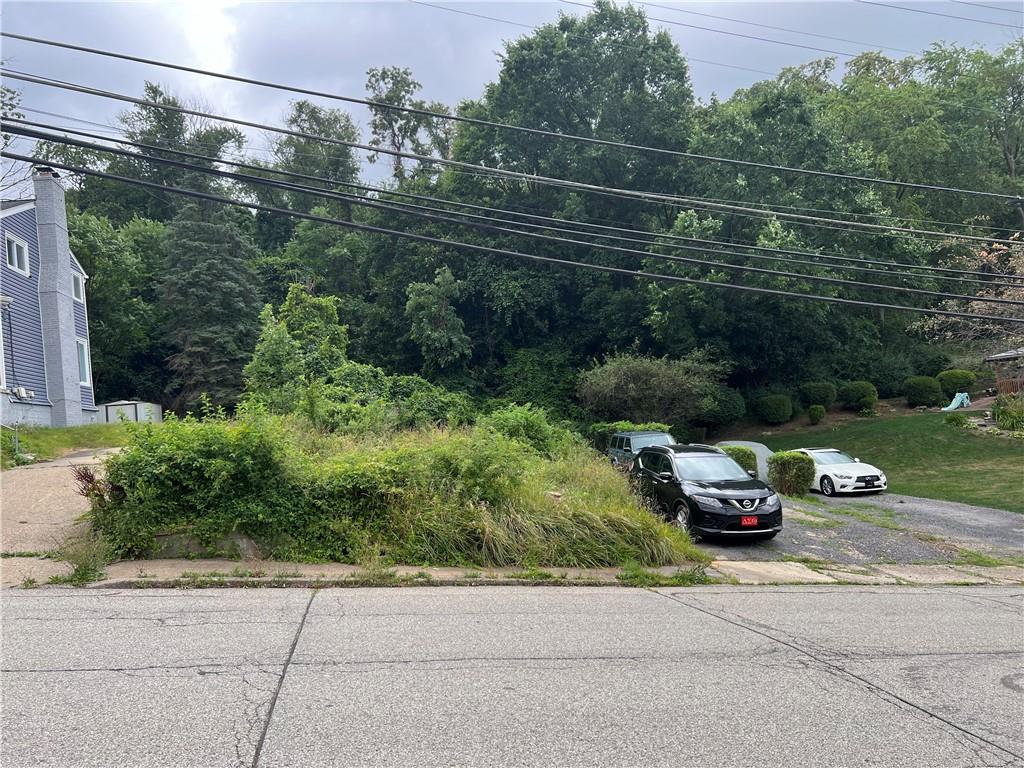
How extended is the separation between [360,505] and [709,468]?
6.91 meters

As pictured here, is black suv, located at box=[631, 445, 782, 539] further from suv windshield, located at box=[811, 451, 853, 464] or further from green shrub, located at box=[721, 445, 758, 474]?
suv windshield, located at box=[811, 451, 853, 464]

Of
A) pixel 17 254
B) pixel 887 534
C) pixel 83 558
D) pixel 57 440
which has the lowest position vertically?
pixel 887 534

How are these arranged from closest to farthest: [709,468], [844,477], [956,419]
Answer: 1. [709,468]
2. [844,477]
3. [956,419]

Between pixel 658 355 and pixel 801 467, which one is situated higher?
pixel 658 355

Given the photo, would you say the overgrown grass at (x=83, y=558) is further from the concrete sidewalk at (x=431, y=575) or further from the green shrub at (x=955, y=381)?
the green shrub at (x=955, y=381)

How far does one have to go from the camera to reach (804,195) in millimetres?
34188

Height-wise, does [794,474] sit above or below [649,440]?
below

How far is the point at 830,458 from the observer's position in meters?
20.9

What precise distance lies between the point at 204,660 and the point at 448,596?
3.13 meters

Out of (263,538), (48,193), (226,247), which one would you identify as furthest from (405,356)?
(263,538)

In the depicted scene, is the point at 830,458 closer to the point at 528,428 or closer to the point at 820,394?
the point at 528,428

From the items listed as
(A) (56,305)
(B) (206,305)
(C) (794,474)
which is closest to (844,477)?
(C) (794,474)

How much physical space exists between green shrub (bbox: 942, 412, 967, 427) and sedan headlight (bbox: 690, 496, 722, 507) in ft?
69.8

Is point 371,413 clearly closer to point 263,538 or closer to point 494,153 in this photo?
point 263,538
